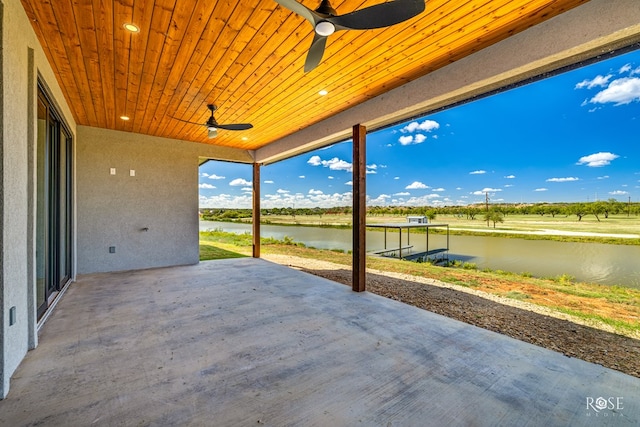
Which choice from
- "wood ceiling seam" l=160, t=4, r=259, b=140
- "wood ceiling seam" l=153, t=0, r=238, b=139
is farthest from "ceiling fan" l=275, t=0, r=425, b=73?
"wood ceiling seam" l=153, t=0, r=238, b=139

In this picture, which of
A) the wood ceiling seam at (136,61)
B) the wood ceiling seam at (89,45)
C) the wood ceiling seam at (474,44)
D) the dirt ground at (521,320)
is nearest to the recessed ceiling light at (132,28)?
the wood ceiling seam at (136,61)

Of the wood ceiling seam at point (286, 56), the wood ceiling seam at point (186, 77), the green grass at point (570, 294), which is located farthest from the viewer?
the green grass at point (570, 294)

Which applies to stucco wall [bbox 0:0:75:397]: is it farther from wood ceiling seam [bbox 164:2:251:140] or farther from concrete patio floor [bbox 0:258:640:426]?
wood ceiling seam [bbox 164:2:251:140]

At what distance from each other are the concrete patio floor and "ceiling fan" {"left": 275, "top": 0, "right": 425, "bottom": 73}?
2.34m

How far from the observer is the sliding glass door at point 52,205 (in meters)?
2.85

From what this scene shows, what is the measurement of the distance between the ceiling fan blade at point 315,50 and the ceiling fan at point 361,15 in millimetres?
97

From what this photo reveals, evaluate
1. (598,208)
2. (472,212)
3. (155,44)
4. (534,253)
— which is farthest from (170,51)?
(534,253)

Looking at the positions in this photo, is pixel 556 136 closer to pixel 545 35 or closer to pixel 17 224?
pixel 545 35

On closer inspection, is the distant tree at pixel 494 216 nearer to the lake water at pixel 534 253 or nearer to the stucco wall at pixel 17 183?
the lake water at pixel 534 253

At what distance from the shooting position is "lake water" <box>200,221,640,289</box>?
4004 millimetres

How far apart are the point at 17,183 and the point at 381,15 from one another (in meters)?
2.80

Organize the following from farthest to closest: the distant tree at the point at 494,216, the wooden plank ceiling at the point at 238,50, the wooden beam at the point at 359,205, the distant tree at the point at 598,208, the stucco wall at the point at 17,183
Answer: the distant tree at the point at 494,216 → the wooden beam at the point at 359,205 → the distant tree at the point at 598,208 → the wooden plank ceiling at the point at 238,50 → the stucco wall at the point at 17,183

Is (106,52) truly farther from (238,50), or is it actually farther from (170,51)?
(238,50)

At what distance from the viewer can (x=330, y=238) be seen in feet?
39.3
